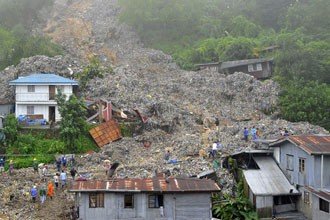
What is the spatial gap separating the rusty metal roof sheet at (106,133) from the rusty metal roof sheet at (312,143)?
15.4m

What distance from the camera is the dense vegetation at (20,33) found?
5528 centimetres

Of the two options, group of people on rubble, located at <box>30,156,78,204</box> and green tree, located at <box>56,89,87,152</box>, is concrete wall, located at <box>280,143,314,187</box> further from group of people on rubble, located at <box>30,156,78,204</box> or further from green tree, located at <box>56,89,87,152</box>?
green tree, located at <box>56,89,87,152</box>

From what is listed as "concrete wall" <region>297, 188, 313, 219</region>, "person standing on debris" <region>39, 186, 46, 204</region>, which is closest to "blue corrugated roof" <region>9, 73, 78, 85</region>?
"person standing on debris" <region>39, 186, 46, 204</region>

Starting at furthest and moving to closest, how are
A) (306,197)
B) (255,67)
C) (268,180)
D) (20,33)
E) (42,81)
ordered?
(20,33)
(255,67)
(42,81)
(268,180)
(306,197)

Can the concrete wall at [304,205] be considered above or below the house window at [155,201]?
below

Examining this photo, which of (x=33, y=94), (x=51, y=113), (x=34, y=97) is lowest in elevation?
(x=51, y=113)

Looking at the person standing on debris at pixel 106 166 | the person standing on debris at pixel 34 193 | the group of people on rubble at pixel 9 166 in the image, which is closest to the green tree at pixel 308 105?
the person standing on debris at pixel 106 166

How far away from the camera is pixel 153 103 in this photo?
4434cm

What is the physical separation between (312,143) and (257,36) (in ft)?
143

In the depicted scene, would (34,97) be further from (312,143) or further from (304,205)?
(304,205)

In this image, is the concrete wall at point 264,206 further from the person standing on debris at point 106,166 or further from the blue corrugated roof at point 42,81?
the blue corrugated roof at point 42,81

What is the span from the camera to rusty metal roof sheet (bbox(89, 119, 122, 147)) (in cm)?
3978

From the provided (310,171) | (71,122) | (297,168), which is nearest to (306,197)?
(310,171)

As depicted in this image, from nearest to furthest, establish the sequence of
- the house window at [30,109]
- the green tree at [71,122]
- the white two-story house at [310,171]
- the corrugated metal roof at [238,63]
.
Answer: the white two-story house at [310,171]
the green tree at [71,122]
the house window at [30,109]
the corrugated metal roof at [238,63]
